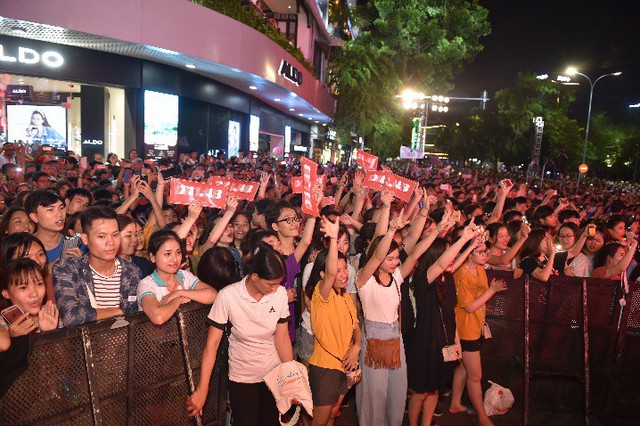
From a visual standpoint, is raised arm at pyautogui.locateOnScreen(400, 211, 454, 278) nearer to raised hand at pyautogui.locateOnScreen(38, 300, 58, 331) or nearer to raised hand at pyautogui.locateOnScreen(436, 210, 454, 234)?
raised hand at pyautogui.locateOnScreen(436, 210, 454, 234)

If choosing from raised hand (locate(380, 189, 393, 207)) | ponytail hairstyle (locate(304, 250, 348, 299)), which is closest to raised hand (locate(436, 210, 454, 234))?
raised hand (locate(380, 189, 393, 207))

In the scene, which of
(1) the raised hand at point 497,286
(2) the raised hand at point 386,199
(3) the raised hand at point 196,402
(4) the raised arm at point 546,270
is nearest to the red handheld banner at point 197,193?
(2) the raised hand at point 386,199

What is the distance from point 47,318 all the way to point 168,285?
972mm

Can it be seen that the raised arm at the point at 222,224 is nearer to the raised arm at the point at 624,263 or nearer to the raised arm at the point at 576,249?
the raised arm at the point at 576,249

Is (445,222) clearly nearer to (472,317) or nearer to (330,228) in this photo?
(472,317)

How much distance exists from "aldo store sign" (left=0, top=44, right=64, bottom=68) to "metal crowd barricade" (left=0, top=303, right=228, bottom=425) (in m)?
10.5

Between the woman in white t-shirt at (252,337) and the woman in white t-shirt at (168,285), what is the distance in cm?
25

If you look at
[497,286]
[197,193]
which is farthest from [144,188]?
[497,286]

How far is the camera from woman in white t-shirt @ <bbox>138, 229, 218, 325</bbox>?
3.72m

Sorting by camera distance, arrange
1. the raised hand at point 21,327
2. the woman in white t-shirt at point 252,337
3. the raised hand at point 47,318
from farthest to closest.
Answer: the woman in white t-shirt at point 252,337
the raised hand at point 47,318
the raised hand at point 21,327

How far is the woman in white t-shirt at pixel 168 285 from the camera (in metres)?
A: 3.72

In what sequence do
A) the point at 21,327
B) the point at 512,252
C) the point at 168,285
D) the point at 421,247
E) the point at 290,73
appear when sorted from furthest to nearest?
the point at 290,73 → the point at 512,252 → the point at 421,247 → the point at 168,285 → the point at 21,327

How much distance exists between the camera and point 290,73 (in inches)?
740

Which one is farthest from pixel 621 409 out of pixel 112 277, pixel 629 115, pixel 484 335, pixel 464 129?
pixel 464 129
